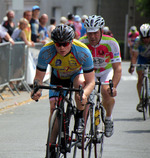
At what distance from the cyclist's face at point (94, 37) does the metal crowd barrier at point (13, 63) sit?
19.6 feet

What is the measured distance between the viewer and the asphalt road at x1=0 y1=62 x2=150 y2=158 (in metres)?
7.50

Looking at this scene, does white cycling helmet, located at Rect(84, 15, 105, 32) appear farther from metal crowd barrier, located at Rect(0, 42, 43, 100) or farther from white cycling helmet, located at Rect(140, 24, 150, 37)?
metal crowd barrier, located at Rect(0, 42, 43, 100)

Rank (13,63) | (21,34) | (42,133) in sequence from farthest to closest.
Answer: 1. (21,34)
2. (13,63)
3. (42,133)

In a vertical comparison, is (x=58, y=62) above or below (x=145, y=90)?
above

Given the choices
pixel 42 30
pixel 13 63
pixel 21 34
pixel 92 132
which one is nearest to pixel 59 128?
pixel 92 132

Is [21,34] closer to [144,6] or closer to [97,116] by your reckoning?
[97,116]

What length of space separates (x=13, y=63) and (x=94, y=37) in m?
7.09

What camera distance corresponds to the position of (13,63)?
14.3 meters

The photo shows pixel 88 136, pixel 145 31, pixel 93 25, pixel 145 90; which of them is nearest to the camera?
pixel 88 136

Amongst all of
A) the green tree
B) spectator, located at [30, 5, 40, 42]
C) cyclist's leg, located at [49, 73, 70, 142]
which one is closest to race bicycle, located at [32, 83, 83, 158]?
cyclist's leg, located at [49, 73, 70, 142]

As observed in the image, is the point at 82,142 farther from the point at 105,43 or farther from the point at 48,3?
the point at 48,3

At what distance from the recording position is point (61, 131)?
18.9ft

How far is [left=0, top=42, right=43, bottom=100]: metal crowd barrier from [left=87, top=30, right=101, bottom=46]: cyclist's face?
599 centimetres

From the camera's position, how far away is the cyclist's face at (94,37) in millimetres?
7427
